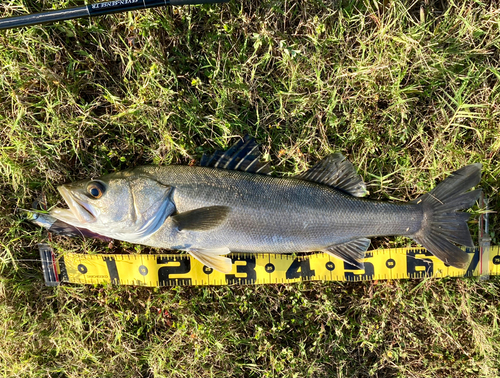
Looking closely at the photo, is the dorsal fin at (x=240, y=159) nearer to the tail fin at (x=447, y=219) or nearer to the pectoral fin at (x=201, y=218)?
the pectoral fin at (x=201, y=218)

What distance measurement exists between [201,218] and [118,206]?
0.79 metres

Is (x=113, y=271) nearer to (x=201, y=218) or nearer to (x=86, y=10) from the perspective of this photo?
(x=201, y=218)

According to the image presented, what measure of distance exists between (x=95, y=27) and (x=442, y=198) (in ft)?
13.1

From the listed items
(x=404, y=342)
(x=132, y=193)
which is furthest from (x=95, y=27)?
(x=404, y=342)

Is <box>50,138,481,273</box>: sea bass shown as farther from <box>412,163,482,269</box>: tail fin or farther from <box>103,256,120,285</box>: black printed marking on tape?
<box>103,256,120,285</box>: black printed marking on tape

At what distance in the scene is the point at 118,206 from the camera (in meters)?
3.00

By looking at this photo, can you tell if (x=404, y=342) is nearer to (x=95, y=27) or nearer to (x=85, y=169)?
(x=85, y=169)

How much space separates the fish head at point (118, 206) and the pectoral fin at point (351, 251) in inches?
67.0

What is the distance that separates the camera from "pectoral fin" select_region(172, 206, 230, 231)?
300cm

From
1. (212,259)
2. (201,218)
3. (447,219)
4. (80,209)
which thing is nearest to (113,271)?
(80,209)

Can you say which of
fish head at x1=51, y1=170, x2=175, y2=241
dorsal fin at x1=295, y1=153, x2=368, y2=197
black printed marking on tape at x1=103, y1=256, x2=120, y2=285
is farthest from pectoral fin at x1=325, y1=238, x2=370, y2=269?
black printed marking on tape at x1=103, y1=256, x2=120, y2=285

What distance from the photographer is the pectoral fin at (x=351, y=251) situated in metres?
3.28

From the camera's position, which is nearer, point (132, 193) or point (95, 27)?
point (132, 193)

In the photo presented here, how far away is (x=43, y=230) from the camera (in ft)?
11.6
